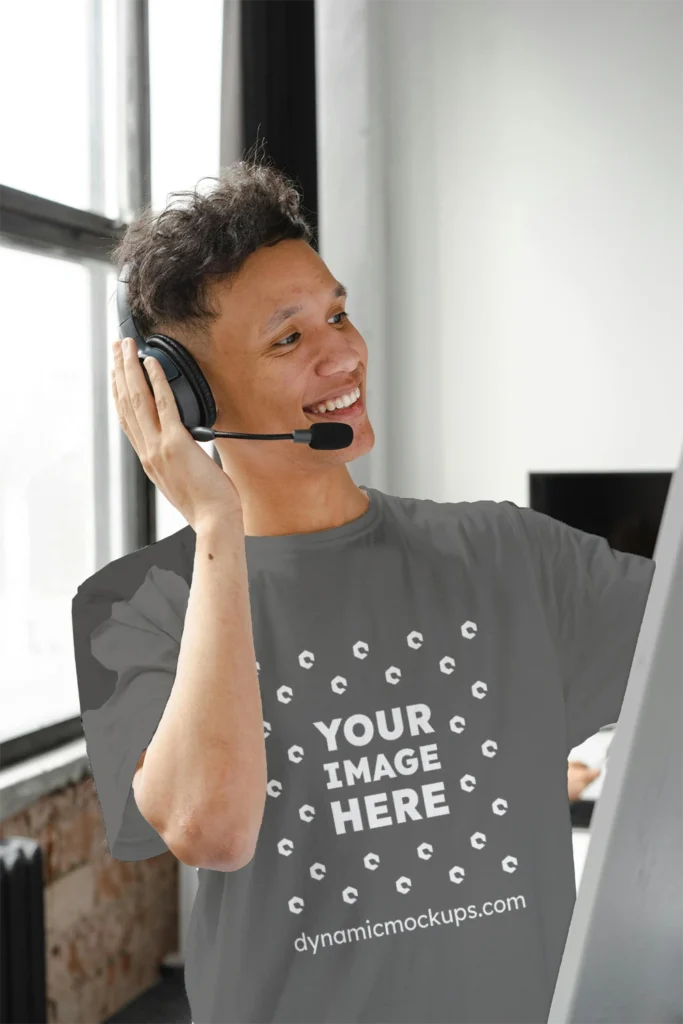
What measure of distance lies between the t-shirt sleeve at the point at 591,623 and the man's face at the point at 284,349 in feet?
0.76

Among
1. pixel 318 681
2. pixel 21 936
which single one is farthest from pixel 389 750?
pixel 21 936

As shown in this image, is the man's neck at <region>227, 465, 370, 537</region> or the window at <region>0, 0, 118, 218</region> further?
the window at <region>0, 0, 118, 218</region>

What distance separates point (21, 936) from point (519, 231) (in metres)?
1.79

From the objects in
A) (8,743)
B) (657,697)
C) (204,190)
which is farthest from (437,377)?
(657,697)

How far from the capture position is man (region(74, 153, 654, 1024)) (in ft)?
2.91

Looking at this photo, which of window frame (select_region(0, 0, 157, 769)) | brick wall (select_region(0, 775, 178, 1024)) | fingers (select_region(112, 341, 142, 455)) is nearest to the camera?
fingers (select_region(112, 341, 142, 455))

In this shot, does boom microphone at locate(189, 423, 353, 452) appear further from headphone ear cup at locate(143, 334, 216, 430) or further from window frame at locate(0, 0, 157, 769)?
window frame at locate(0, 0, 157, 769)

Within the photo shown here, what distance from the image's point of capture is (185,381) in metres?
→ 0.93

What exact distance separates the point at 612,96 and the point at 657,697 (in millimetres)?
2348

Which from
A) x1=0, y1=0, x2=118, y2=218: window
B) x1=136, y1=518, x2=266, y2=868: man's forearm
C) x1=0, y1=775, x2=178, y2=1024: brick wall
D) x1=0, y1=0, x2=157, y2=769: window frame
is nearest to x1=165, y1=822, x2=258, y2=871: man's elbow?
x1=136, y1=518, x2=266, y2=868: man's forearm

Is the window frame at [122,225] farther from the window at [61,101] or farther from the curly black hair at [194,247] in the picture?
the curly black hair at [194,247]

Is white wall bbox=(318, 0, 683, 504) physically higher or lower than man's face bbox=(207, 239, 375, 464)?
higher

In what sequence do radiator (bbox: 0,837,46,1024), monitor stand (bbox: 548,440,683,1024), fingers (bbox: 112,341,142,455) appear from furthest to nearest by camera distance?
radiator (bbox: 0,837,46,1024) → fingers (bbox: 112,341,142,455) → monitor stand (bbox: 548,440,683,1024)

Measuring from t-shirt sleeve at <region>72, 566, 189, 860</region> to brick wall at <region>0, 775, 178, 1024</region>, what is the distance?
3.65 ft
